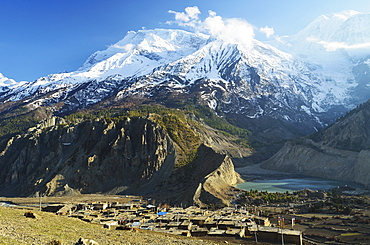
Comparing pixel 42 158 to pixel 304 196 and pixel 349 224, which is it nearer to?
pixel 304 196

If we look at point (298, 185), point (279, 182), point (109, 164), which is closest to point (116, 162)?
point (109, 164)

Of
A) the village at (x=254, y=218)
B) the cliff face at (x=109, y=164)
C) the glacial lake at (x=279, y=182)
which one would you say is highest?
the cliff face at (x=109, y=164)

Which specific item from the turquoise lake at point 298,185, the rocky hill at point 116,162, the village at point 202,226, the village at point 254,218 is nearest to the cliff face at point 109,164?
the rocky hill at point 116,162

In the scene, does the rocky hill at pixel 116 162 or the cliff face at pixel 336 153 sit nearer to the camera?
the rocky hill at pixel 116 162

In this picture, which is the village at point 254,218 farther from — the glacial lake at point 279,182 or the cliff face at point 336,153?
the cliff face at point 336,153

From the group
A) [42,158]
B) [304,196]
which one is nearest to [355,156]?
[304,196]

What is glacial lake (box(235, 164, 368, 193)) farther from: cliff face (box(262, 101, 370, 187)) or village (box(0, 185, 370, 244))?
village (box(0, 185, 370, 244))
